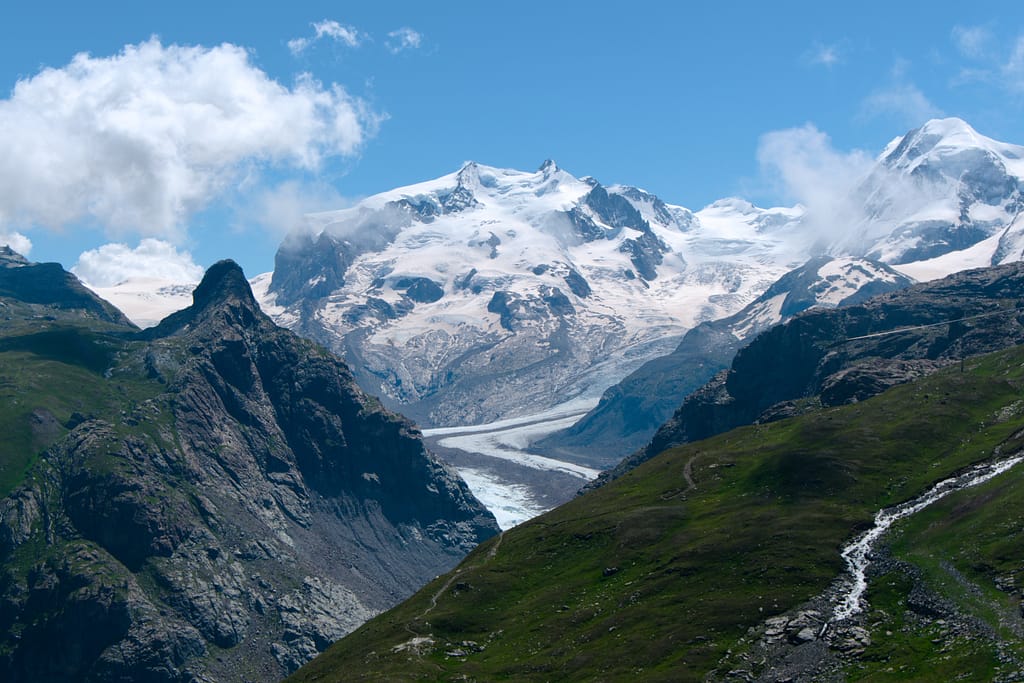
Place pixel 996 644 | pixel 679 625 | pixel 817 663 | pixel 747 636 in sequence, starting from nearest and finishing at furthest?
A: pixel 996 644 < pixel 817 663 < pixel 747 636 < pixel 679 625

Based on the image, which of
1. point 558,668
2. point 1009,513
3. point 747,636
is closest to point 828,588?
point 747,636

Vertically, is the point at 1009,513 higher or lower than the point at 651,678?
higher

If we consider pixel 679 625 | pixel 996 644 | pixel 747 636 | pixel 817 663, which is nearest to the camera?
pixel 996 644

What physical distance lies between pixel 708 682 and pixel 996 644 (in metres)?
41.2


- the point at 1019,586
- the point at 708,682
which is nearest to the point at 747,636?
the point at 708,682

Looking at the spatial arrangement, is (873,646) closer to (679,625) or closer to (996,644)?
(996,644)

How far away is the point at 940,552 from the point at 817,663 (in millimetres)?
39328

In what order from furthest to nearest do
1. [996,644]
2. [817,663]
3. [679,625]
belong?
[679,625]
[817,663]
[996,644]

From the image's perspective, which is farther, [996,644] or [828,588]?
[828,588]

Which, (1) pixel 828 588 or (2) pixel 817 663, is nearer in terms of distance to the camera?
(2) pixel 817 663

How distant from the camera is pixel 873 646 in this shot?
550 feet

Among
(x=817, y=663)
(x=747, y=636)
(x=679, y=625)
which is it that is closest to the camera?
(x=817, y=663)

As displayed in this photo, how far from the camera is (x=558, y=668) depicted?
200 metres

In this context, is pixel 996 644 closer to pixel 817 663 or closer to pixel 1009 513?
pixel 817 663
